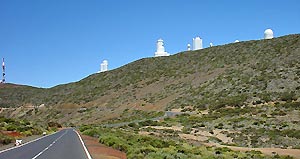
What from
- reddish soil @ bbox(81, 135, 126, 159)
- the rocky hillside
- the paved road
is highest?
the rocky hillside

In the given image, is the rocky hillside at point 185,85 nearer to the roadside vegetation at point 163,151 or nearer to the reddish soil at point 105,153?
the roadside vegetation at point 163,151

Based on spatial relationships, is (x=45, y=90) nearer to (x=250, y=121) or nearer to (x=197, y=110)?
(x=197, y=110)

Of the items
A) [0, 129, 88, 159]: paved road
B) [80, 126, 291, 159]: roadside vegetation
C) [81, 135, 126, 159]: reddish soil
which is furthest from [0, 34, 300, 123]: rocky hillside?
[0, 129, 88, 159]: paved road

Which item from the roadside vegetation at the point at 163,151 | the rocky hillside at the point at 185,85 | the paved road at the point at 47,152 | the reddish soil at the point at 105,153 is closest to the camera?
the roadside vegetation at the point at 163,151

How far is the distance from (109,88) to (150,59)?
20.3 meters

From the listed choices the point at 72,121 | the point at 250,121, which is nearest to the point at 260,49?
the point at 72,121

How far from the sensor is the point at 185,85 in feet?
313

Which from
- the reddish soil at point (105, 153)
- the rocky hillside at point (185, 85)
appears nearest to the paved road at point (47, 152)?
the reddish soil at point (105, 153)

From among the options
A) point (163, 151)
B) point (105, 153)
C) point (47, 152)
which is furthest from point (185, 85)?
point (163, 151)

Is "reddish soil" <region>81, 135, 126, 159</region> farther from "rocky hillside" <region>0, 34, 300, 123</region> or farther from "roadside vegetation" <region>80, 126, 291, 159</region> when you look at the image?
"rocky hillside" <region>0, 34, 300, 123</region>

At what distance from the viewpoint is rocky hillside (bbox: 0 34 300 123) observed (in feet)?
246

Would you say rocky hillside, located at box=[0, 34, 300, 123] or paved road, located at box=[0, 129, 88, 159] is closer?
paved road, located at box=[0, 129, 88, 159]

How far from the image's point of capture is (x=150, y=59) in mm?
132625

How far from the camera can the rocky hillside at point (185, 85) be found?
75125 mm
